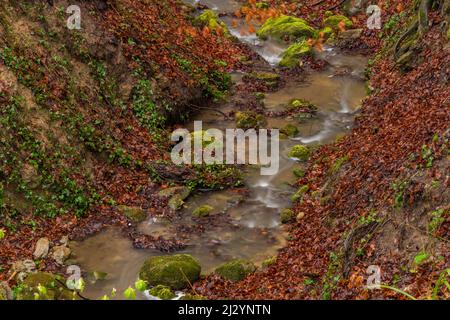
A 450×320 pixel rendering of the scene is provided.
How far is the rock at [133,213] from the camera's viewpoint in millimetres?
16108

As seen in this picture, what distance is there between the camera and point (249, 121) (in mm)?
21422

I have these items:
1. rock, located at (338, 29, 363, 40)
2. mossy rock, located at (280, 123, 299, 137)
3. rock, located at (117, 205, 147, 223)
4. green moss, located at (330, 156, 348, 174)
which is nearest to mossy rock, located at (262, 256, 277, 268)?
green moss, located at (330, 156, 348, 174)

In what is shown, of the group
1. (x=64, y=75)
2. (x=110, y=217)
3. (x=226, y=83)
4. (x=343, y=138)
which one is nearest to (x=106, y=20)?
(x=64, y=75)

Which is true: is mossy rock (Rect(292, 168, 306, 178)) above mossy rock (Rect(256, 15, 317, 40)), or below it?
below

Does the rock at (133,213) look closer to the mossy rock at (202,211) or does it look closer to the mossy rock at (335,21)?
the mossy rock at (202,211)

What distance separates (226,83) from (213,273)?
12199 millimetres

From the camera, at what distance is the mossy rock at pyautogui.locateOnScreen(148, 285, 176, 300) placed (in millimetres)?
12625

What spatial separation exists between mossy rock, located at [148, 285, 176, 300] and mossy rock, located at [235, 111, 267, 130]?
974cm

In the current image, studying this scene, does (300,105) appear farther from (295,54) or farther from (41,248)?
(41,248)

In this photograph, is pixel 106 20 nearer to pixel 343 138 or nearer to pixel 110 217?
pixel 110 217

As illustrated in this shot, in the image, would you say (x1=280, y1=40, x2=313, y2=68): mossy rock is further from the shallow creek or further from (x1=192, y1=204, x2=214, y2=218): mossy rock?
(x1=192, y1=204, x2=214, y2=218): mossy rock

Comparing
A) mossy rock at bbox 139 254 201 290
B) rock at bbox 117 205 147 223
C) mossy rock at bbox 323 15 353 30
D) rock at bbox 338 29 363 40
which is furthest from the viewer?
mossy rock at bbox 323 15 353 30
